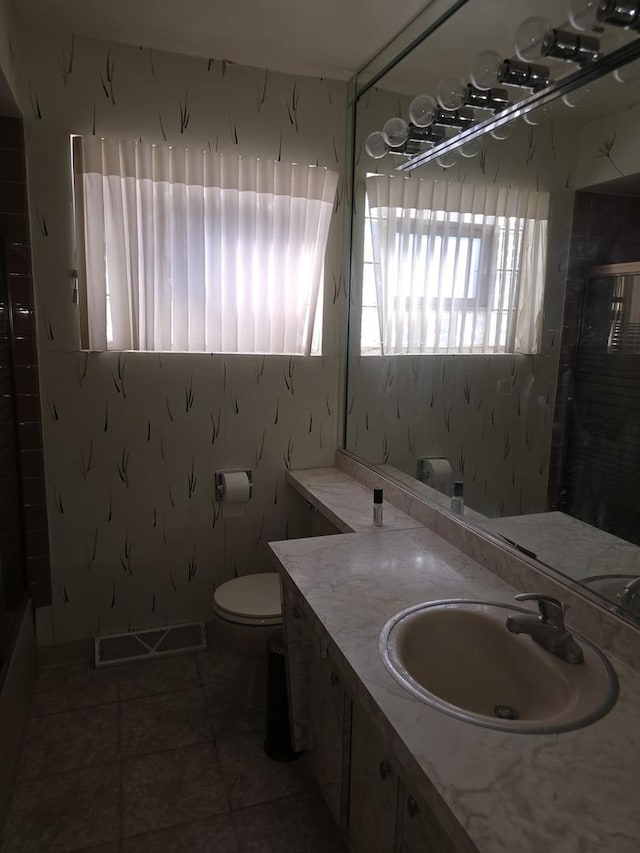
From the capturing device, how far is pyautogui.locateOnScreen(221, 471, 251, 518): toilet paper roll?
267 centimetres

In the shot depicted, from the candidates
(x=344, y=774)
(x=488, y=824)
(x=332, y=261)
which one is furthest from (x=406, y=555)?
(x=332, y=261)

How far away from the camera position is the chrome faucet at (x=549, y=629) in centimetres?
124

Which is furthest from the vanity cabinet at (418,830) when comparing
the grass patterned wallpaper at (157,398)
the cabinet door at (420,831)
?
the grass patterned wallpaper at (157,398)

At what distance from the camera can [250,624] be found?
2160mm

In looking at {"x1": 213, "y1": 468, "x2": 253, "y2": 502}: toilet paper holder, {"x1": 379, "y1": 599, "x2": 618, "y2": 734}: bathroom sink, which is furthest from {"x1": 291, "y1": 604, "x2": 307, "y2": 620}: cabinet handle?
{"x1": 213, "y1": 468, "x2": 253, "y2": 502}: toilet paper holder

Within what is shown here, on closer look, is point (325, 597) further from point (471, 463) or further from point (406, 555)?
point (471, 463)

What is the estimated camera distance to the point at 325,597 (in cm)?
155

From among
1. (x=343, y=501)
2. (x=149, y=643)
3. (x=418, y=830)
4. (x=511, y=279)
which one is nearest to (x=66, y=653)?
(x=149, y=643)

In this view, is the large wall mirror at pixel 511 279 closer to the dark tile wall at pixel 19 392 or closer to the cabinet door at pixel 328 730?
the cabinet door at pixel 328 730

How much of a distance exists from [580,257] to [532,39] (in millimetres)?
630

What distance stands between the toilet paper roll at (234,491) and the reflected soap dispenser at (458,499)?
102 centimetres

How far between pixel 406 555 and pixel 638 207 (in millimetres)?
1169

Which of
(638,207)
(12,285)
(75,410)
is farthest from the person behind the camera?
(75,410)

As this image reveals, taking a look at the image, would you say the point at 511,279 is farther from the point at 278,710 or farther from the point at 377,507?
the point at 278,710
